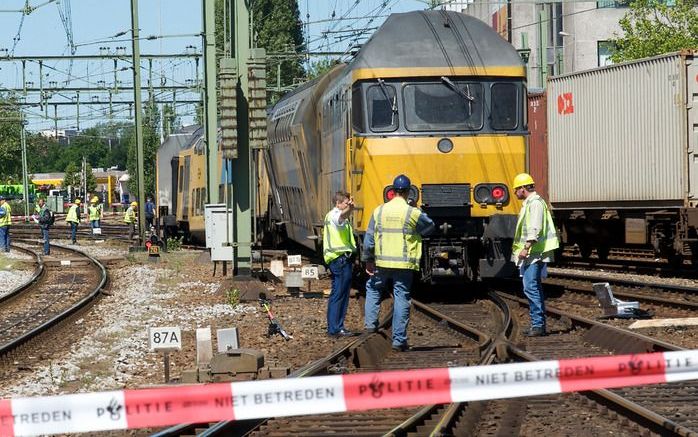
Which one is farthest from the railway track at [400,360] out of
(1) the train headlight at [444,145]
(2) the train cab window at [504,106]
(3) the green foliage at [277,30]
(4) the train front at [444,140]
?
(3) the green foliage at [277,30]

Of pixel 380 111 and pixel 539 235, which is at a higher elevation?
pixel 380 111

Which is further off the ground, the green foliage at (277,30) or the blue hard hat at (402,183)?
the green foliage at (277,30)

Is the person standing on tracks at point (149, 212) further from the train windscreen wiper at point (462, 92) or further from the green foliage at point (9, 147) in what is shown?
the green foliage at point (9, 147)

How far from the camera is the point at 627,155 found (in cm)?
2467

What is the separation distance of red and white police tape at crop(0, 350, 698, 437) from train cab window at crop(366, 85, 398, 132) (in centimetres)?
1134

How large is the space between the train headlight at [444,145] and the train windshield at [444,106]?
0.19 metres

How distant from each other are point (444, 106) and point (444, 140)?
1.64 ft

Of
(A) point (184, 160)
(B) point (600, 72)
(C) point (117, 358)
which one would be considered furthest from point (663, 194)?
(A) point (184, 160)

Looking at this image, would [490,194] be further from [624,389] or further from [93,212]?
[93,212]

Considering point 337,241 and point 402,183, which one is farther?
point 337,241

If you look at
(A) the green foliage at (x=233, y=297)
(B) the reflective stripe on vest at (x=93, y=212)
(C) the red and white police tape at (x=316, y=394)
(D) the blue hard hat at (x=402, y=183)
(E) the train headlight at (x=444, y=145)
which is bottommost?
(A) the green foliage at (x=233, y=297)

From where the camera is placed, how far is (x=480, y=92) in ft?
56.9

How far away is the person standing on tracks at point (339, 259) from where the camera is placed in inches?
A: 543

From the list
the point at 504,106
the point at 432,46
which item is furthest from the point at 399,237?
the point at 432,46
